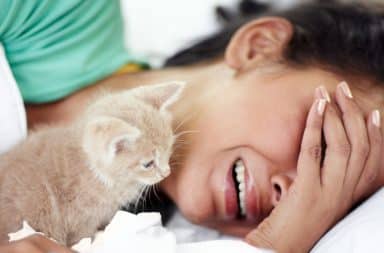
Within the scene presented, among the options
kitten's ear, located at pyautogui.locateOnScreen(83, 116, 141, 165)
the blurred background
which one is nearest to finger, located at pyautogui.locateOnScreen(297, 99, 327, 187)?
kitten's ear, located at pyautogui.locateOnScreen(83, 116, 141, 165)

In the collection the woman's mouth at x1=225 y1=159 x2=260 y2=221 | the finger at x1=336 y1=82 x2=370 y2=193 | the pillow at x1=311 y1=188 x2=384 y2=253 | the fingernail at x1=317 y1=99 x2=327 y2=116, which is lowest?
the pillow at x1=311 y1=188 x2=384 y2=253

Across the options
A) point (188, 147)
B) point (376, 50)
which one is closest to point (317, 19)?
point (376, 50)

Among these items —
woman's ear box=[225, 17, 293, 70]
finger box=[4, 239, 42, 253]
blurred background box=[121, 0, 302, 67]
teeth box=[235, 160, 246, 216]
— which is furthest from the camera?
blurred background box=[121, 0, 302, 67]

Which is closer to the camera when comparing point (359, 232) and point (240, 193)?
point (359, 232)

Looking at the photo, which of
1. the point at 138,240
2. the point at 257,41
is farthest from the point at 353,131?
the point at 138,240

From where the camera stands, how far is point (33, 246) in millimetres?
925

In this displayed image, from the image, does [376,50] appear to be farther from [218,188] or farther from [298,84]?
[218,188]

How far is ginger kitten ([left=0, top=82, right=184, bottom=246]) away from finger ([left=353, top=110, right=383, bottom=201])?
0.36 meters

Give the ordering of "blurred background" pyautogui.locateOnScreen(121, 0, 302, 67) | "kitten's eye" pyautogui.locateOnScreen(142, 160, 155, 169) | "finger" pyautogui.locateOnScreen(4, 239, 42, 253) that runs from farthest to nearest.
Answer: "blurred background" pyautogui.locateOnScreen(121, 0, 302, 67), "kitten's eye" pyautogui.locateOnScreen(142, 160, 155, 169), "finger" pyautogui.locateOnScreen(4, 239, 42, 253)

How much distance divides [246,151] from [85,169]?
30cm

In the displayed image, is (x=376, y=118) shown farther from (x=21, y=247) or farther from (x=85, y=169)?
(x=21, y=247)

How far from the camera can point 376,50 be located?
122 centimetres

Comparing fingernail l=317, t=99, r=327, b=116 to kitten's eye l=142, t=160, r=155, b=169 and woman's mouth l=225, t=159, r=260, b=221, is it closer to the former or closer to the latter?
woman's mouth l=225, t=159, r=260, b=221

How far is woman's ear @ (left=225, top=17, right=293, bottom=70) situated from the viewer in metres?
1.26
